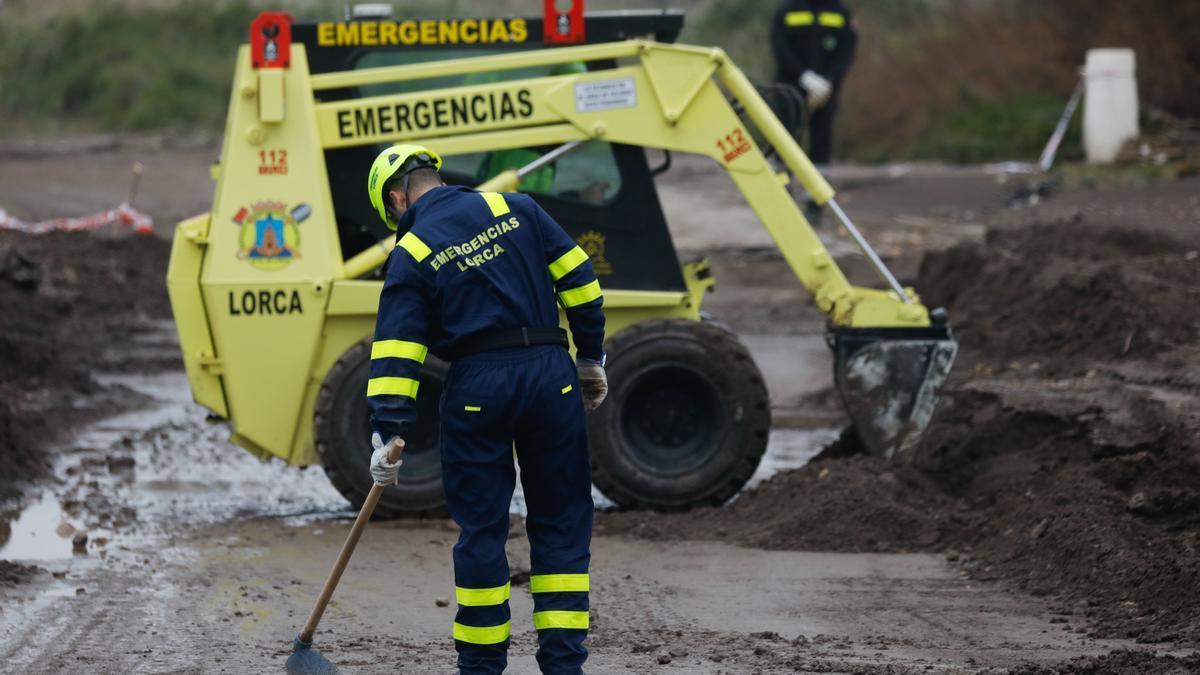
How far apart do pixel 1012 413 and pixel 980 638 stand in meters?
2.88

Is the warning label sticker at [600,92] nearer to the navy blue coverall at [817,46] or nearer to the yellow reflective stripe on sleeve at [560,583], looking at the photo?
the yellow reflective stripe on sleeve at [560,583]

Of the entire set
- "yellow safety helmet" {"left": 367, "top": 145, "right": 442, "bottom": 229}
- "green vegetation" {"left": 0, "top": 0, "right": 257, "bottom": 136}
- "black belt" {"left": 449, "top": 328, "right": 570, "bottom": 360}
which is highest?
"yellow safety helmet" {"left": 367, "top": 145, "right": 442, "bottom": 229}

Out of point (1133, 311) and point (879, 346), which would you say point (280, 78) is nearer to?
point (879, 346)

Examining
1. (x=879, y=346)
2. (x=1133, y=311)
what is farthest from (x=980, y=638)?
(x=1133, y=311)

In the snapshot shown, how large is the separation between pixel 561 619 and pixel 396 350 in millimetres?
1051

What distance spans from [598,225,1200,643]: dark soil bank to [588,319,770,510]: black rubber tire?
19 centimetres

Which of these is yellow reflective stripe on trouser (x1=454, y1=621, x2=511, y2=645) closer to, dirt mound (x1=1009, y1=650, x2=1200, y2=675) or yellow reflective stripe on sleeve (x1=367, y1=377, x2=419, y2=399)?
yellow reflective stripe on sleeve (x1=367, y1=377, x2=419, y2=399)

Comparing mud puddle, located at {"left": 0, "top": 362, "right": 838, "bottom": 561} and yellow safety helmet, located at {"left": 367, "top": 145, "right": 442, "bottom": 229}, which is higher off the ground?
yellow safety helmet, located at {"left": 367, "top": 145, "right": 442, "bottom": 229}

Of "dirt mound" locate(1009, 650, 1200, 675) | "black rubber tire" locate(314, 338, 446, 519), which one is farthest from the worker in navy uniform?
"dirt mound" locate(1009, 650, 1200, 675)

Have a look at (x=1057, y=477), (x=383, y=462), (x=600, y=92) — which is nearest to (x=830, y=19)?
(x=600, y=92)

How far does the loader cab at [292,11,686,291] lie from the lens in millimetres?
8375

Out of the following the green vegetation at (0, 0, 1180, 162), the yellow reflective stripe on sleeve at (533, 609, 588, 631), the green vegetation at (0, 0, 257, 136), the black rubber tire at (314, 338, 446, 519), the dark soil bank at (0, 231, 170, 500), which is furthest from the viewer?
the green vegetation at (0, 0, 257, 136)

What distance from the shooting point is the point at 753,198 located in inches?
335

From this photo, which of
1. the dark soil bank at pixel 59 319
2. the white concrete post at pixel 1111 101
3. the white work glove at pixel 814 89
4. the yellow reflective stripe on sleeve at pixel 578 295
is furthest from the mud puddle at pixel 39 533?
the white concrete post at pixel 1111 101
